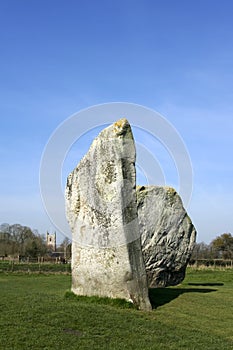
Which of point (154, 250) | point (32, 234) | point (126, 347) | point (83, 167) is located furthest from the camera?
point (32, 234)

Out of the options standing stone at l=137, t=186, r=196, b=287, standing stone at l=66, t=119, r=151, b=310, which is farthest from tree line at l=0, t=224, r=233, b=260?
standing stone at l=66, t=119, r=151, b=310

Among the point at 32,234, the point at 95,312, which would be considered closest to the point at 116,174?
the point at 95,312

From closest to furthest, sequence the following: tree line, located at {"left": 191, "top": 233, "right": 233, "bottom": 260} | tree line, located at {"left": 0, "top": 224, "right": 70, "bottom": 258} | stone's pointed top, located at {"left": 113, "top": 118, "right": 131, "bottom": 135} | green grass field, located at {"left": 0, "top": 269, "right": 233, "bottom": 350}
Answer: green grass field, located at {"left": 0, "top": 269, "right": 233, "bottom": 350}
stone's pointed top, located at {"left": 113, "top": 118, "right": 131, "bottom": 135}
tree line, located at {"left": 0, "top": 224, "right": 70, "bottom": 258}
tree line, located at {"left": 191, "top": 233, "right": 233, "bottom": 260}

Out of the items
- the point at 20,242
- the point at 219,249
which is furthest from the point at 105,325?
the point at 20,242

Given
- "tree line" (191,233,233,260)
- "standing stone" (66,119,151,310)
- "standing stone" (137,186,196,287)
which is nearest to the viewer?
"standing stone" (66,119,151,310)

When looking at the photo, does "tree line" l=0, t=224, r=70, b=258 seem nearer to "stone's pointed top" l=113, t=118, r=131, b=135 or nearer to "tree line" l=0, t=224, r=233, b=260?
"tree line" l=0, t=224, r=233, b=260

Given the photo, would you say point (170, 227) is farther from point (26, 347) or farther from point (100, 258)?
point (26, 347)

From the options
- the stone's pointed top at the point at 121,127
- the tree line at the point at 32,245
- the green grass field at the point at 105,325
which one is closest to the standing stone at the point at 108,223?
the stone's pointed top at the point at 121,127

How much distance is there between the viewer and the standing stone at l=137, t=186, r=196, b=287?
78.6 ft

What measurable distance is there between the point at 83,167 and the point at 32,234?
7728 cm

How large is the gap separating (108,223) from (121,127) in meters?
3.13

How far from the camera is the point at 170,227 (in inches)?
978

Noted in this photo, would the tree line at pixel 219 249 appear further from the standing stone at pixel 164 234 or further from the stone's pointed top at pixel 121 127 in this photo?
the stone's pointed top at pixel 121 127

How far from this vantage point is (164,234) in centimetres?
2453
